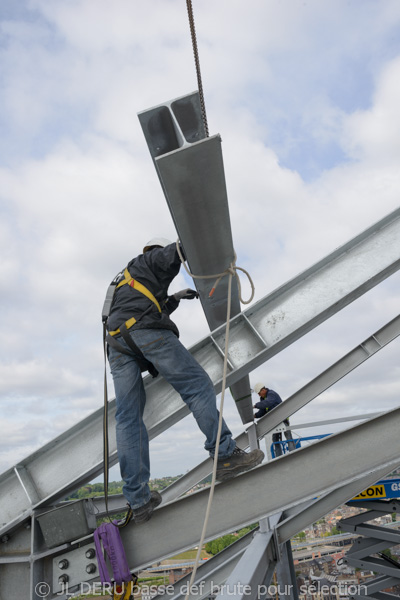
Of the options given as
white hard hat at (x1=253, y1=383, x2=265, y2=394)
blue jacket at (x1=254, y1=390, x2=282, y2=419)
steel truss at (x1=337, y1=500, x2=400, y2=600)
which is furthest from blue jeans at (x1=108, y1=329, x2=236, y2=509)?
white hard hat at (x1=253, y1=383, x2=265, y2=394)

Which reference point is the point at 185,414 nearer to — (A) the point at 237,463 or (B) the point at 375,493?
(A) the point at 237,463

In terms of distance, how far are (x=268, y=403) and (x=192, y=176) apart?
8.92 m

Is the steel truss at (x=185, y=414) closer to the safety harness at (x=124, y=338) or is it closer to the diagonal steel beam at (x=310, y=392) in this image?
the safety harness at (x=124, y=338)

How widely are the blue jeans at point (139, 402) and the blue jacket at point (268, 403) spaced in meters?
7.15

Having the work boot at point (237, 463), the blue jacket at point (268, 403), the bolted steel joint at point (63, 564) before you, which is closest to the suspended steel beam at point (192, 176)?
the work boot at point (237, 463)

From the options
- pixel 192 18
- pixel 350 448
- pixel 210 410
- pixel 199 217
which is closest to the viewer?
pixel 192 18

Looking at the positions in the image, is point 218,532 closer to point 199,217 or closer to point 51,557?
point 51,557

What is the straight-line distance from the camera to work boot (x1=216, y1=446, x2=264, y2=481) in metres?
3.38

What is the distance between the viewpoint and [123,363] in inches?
145

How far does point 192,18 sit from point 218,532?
141 inches

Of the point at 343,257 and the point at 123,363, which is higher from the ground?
the point at 343,257

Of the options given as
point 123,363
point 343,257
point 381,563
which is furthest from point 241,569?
point 381,563

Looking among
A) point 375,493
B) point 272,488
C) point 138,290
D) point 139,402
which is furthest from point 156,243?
point 375,493

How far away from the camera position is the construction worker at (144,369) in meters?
3.43
